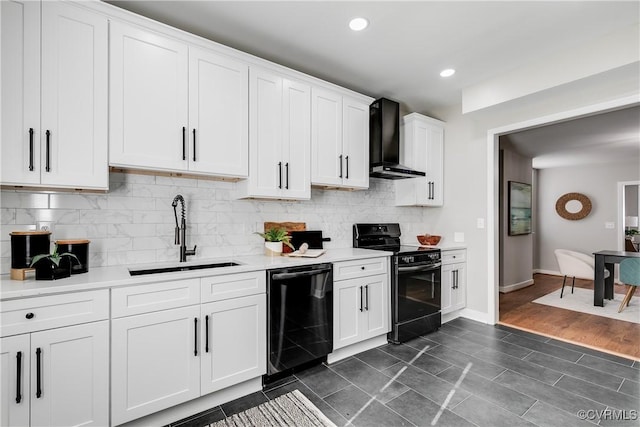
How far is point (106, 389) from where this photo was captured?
5.51 ft

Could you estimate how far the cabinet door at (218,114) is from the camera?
2.24 metres

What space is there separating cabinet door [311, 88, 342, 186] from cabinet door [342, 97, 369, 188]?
73 mm

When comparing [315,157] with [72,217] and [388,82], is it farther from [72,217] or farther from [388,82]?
[72,217]

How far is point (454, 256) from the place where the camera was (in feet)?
12.5

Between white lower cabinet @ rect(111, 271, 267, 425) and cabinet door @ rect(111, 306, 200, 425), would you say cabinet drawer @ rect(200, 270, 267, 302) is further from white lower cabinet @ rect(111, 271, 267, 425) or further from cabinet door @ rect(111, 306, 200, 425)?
cabinet door @ rect(111, 306, 200, 425)

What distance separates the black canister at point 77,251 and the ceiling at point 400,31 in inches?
64.7

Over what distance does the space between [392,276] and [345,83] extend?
2.16m

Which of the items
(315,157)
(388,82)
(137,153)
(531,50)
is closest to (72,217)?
(137,153)

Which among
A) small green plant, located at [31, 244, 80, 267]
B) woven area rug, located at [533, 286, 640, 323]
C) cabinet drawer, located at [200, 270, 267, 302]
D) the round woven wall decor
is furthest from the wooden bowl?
the round woven wall decor

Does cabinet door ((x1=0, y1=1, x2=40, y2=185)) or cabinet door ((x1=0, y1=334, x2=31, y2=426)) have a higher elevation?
cabinet door ((x1=0, y1=1, x2=40, y2=185))

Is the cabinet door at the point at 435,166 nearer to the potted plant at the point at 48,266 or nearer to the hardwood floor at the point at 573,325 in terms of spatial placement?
the hardwood floor at the point at 573,325

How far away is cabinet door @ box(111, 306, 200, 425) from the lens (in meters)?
1.72

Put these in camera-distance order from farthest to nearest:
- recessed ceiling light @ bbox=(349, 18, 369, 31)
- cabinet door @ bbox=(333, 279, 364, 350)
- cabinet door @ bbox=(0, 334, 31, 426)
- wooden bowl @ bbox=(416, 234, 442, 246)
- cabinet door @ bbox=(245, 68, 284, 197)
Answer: wooden bowl @ bbox=(416, 234, 442, 246) → cabinet door @ bbox=(333, 279, 364, 350) → cabinet door @ bbox=(245, 68, 284, 197) → recessed ceiling light @ bbox=(349, 18, 369, 31) → cabinet door @ bbox=(0, 334, 31, 426)

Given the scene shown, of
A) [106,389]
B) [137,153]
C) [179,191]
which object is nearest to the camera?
[106,389]
